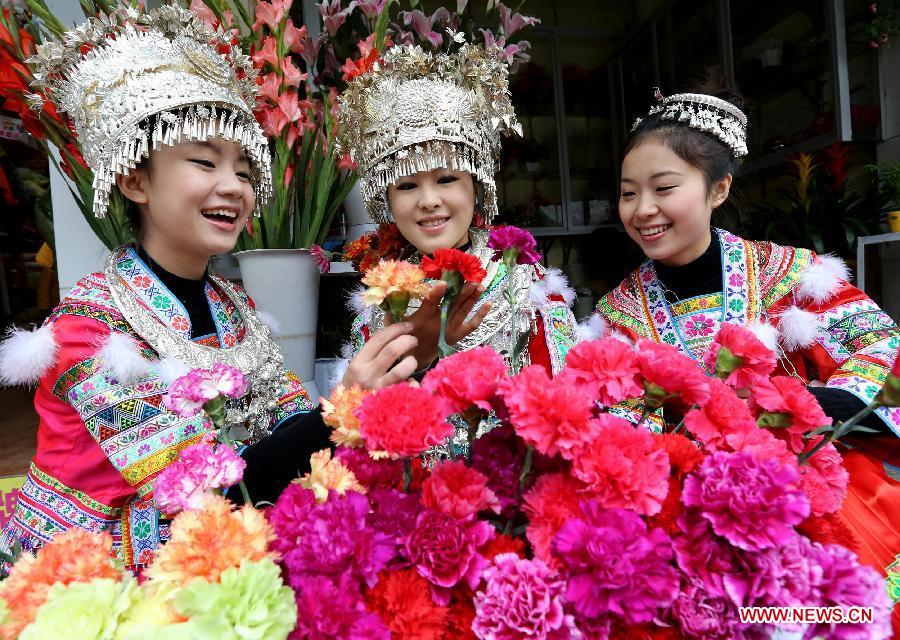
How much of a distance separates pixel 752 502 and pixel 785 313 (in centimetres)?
105

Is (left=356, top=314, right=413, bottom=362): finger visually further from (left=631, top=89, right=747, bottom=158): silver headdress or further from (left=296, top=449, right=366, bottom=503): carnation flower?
(left=631, top=89, right=747, bottom=158): silver headdress

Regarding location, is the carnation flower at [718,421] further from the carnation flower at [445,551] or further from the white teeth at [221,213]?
the white teeth at [221,213]

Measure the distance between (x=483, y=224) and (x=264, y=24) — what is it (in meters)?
0.92

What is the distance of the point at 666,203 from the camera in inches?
49.9

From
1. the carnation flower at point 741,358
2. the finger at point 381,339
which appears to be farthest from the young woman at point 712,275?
the finger at point 381,339

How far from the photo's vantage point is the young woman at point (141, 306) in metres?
0.88

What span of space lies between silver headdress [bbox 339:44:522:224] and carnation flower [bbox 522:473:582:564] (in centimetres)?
95

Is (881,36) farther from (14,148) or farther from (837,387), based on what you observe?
(14,148)

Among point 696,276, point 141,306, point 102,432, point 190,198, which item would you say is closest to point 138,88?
point 190,198

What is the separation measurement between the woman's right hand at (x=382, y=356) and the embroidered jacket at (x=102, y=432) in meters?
0.35

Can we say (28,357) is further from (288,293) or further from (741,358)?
(741,358)

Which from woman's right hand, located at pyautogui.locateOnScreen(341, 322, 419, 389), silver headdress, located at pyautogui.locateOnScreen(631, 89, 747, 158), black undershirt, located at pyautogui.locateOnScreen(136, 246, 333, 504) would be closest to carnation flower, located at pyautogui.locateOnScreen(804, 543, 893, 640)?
woman's right hand, located at pyautogui.locateOnScreen(341, 322, 419, 389)

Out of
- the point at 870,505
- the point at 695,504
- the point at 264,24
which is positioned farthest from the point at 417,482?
the point at 264,24

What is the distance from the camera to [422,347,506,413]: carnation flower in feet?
1.50
